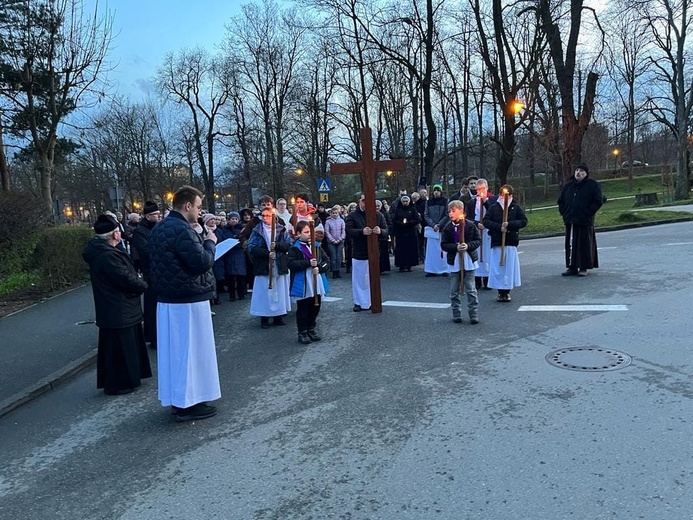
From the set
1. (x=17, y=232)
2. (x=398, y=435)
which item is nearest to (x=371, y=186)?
(x=398, y=435)

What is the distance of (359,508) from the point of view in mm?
3162

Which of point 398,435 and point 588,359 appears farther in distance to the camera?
point 588,359

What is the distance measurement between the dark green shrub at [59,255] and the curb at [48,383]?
7.41m

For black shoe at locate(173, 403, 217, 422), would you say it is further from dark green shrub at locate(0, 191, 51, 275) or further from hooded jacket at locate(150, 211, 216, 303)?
dark green shrub at locate(0, 191, 51, 275)

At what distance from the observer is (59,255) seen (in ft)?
45.6

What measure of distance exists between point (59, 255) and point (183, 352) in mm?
11199

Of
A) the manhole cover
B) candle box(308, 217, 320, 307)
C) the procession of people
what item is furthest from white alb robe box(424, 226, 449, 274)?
the manhole cover

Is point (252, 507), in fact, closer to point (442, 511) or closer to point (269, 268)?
point (442, 511)

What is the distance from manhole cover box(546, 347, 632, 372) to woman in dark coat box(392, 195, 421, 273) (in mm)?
7359

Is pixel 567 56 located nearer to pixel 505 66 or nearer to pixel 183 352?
pixel 505 66

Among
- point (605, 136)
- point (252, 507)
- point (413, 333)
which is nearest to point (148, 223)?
point (413, 333)

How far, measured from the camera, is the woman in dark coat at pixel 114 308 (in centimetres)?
560

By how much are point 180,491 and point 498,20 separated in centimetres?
1962

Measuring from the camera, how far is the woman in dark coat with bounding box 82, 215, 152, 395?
5598 mm
